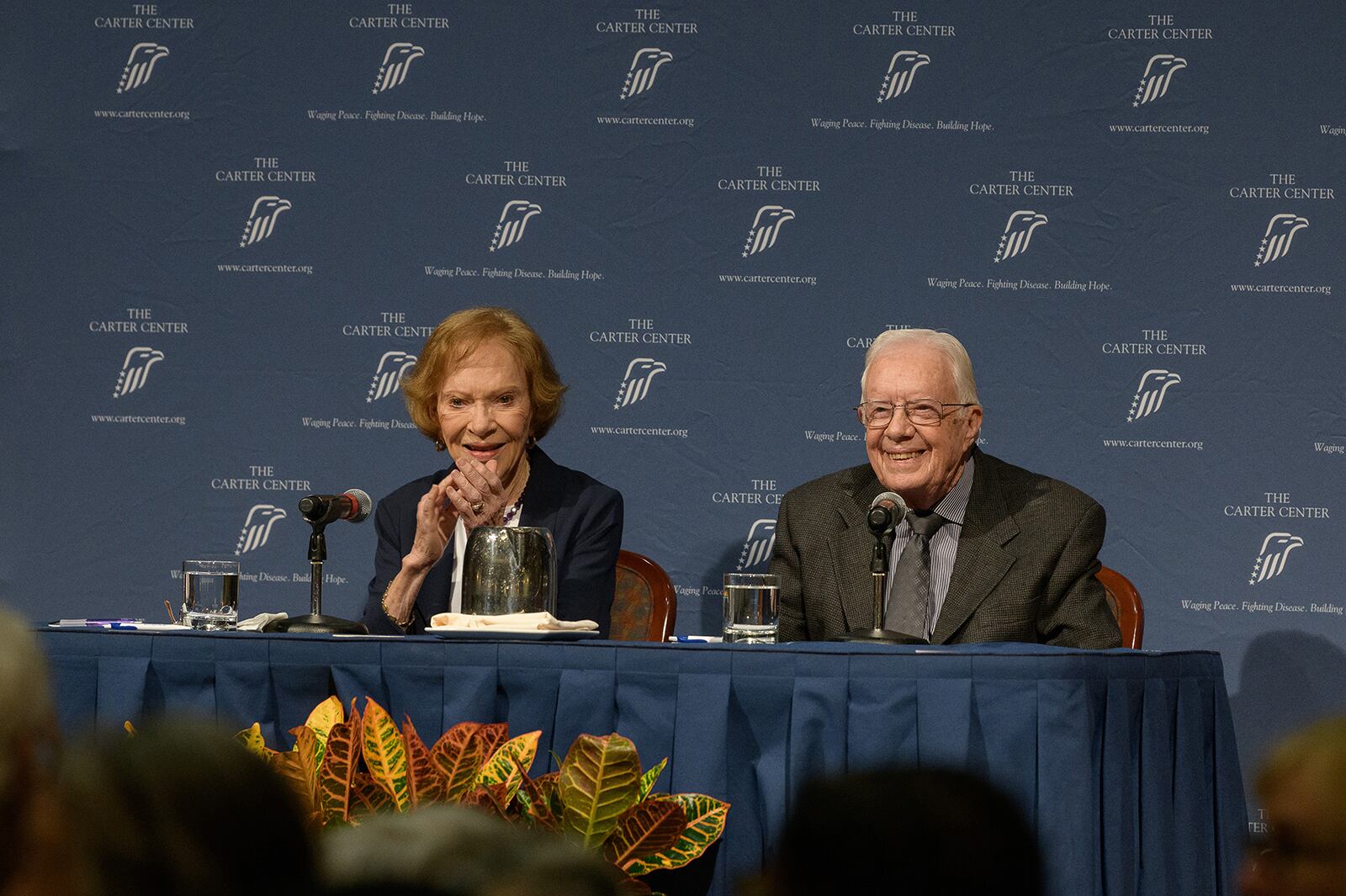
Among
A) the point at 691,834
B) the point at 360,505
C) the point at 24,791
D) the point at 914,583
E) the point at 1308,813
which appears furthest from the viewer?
the point at 914,583

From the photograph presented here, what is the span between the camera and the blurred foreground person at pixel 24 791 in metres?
0.98

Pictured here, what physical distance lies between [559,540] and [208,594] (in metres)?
0.86

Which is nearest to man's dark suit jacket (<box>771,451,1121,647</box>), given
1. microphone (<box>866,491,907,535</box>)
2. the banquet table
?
microphone (<box>866,491,907,535</box>)

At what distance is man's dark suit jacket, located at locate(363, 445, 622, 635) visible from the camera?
3.44m

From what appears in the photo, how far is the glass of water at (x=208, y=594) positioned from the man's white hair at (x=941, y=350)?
149cm

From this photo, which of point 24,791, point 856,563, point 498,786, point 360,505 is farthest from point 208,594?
point 24,791

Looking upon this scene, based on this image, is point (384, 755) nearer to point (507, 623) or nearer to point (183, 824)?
point (507, 623)

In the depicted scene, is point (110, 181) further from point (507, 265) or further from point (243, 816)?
point (243, 816)

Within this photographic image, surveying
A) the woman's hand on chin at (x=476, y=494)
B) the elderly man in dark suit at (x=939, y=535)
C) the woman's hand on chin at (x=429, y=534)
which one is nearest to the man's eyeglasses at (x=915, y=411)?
the elderly man in dark suit at (x=939, y=535)

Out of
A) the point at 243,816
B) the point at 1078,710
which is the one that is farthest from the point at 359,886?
the point at 1078,710

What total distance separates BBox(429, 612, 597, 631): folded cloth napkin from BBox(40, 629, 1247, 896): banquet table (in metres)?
0.10

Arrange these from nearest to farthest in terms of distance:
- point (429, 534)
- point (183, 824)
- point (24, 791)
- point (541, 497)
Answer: point (183, 824), point (24, 791), point (429, 534), point (541, 497)

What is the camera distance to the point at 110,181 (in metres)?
5.11

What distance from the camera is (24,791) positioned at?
39.5 inches
